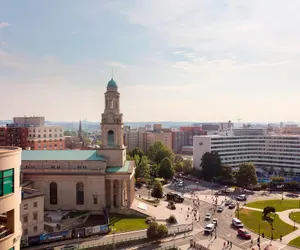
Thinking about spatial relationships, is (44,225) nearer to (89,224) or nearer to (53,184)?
(89,224)

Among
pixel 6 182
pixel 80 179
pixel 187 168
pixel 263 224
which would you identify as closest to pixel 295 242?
pixel 263 224

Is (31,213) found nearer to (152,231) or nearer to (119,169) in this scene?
(152,231)

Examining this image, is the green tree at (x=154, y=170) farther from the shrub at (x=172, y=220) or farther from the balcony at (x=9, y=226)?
the balcony at (x=9, y=226)

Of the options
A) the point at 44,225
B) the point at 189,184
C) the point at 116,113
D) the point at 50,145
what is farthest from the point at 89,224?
the point at 50,145

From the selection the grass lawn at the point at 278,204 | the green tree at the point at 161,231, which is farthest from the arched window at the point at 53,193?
the grass lawn at the point at 278,204

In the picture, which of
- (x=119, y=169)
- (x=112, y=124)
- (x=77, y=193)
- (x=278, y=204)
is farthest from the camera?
(x=278, y=204)

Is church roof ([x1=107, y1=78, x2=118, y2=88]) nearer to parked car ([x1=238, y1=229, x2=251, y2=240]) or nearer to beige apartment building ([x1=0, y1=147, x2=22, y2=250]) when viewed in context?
parked car ([x1=238, y1=229, x2=251, y2=240])

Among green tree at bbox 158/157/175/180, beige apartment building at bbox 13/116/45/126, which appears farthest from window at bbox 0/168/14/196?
A: beige apartment building at bbox 13/116/45/126
